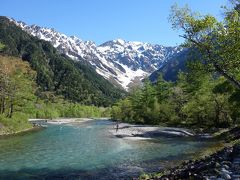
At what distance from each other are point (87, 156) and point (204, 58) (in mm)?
20797

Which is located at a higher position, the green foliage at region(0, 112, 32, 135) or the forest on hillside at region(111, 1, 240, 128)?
the forest on hillside at region(111, 1, 240, 128)

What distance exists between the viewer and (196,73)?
35.6m

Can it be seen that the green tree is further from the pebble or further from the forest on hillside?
the pebble

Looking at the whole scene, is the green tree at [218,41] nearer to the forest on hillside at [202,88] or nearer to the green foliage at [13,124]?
the forest on hillside at [202,88]

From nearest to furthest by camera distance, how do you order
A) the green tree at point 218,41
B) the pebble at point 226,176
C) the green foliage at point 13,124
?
the pebble at point 226,176
the green tree at point 218,41
the green foliage at point 13,124

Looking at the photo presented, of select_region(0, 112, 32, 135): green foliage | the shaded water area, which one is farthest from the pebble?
select_region(0, 112, 32, 135): green foliage

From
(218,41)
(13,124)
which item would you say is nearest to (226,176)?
(218,41)

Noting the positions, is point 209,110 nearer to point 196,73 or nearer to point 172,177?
point 196,73

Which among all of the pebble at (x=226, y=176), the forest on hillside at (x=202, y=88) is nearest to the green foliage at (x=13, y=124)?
the forest on hillside at (x=202, y=88)

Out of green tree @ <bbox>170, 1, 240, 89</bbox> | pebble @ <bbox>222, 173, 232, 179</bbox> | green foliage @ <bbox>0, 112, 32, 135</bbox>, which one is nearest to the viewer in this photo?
pebble @ <bbox>222, 173, 232, 179</bbox>

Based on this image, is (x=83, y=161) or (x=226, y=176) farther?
(x=83, y=161)

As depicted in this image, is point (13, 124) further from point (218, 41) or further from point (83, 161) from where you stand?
point (218, 41)

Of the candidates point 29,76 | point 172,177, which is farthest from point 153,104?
point 172,177

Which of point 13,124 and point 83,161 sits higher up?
point 13,124
